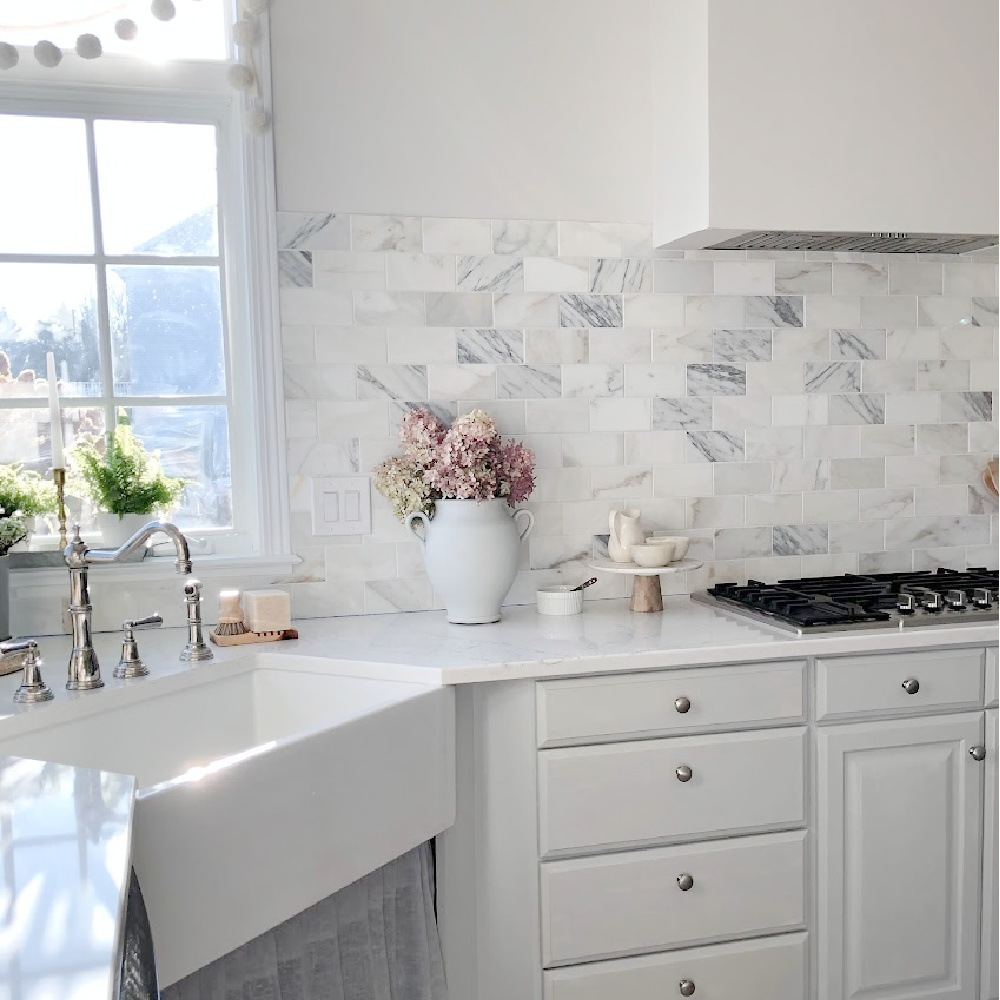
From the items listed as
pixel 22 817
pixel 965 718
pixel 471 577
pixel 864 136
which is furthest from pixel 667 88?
pixel 22 817

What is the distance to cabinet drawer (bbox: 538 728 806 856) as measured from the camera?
6.97 feet

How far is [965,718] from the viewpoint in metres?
2.35

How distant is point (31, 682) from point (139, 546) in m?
0.33

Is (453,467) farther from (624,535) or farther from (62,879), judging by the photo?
(62,879)

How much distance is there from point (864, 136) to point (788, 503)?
36.2 inches

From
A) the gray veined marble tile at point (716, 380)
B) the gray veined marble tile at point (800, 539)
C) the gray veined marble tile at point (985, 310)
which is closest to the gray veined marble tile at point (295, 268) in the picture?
the gray veined marble tile at point (716, 380)

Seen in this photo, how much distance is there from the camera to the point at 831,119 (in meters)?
2.47

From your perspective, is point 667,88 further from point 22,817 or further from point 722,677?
point 22,817

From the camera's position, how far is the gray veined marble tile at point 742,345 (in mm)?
2816

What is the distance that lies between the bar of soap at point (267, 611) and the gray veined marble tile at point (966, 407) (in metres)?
1.82

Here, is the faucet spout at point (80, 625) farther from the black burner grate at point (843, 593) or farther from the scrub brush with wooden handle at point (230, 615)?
the black burner grate at point (843, 593)

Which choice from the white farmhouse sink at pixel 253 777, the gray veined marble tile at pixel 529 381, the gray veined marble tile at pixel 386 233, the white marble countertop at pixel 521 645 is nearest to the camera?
the white farmhouse sink at pixel 253 777

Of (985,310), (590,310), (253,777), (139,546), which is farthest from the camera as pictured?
(985,310)

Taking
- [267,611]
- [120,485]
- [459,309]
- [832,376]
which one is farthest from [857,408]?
[120,485]
